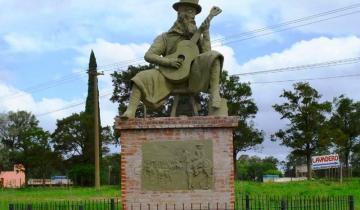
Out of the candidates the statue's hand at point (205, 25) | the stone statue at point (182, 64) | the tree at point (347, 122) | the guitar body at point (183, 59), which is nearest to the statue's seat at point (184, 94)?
the stone statue at point (182, 64)

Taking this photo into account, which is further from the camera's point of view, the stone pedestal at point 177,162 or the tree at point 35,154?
the tree at point 35,154

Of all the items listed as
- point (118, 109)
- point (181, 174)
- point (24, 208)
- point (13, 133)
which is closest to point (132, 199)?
point (181, 174)

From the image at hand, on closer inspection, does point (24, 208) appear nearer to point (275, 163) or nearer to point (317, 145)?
point (317, 145)

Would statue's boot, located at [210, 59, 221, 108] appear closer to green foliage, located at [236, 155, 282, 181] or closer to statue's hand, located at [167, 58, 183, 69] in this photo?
statue's hand, located at [167, 58, 183, 69]

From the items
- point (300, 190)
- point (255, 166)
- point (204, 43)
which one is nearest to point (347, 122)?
point (300, 190)

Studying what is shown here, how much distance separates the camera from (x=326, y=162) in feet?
133

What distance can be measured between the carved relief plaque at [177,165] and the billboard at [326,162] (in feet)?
99.5

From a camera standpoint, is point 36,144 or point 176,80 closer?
point 176,80

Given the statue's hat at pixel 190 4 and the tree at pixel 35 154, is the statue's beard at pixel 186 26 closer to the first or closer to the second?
the statue's hat at pixel 190 4

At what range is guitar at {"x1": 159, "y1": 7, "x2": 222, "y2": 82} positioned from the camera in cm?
1128

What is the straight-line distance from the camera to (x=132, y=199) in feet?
35.2

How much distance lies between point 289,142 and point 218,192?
34811 millimetres

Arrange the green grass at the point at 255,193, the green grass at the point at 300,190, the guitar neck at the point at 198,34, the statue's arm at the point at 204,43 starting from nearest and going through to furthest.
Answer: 1. the guitar neck at the point at 198,34
2. the statue's arm at the point at 204,43
3. the green grass at the point at 300,190
4. the green grass at the point at 255,193

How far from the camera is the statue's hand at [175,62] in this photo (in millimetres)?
11211
